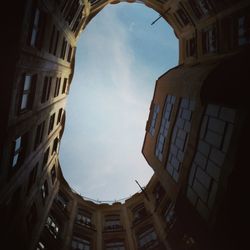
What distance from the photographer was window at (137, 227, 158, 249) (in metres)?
24.6

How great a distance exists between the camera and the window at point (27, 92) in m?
12.6


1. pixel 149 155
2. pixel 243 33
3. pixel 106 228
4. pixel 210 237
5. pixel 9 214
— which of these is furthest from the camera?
pixel 106 228

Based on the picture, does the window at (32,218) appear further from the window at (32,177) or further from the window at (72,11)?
the window at (72,11)

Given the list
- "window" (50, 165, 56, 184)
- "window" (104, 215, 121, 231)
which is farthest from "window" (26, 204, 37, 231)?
"window" (104, 215, 121, 231)

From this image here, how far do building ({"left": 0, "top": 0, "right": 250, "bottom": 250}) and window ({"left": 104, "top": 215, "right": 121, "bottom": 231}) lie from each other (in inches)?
7.2

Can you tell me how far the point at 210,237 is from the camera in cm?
1205

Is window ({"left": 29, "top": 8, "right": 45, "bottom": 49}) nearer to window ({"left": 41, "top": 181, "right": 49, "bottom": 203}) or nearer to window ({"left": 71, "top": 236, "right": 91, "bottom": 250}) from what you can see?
window ({"left": 41, "top": 181, "right": 49, "bottom": 203})

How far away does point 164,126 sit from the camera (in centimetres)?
2144

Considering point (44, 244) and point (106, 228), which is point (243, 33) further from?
→ point (106, 228)

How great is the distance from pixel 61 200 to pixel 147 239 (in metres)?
10.9

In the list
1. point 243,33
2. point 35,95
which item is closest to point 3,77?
point 35,95

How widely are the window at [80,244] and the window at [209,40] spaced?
75.4ft

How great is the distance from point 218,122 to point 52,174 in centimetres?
2020

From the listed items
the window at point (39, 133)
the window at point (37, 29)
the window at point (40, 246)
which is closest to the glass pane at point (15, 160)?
the window at point (39, 133)
